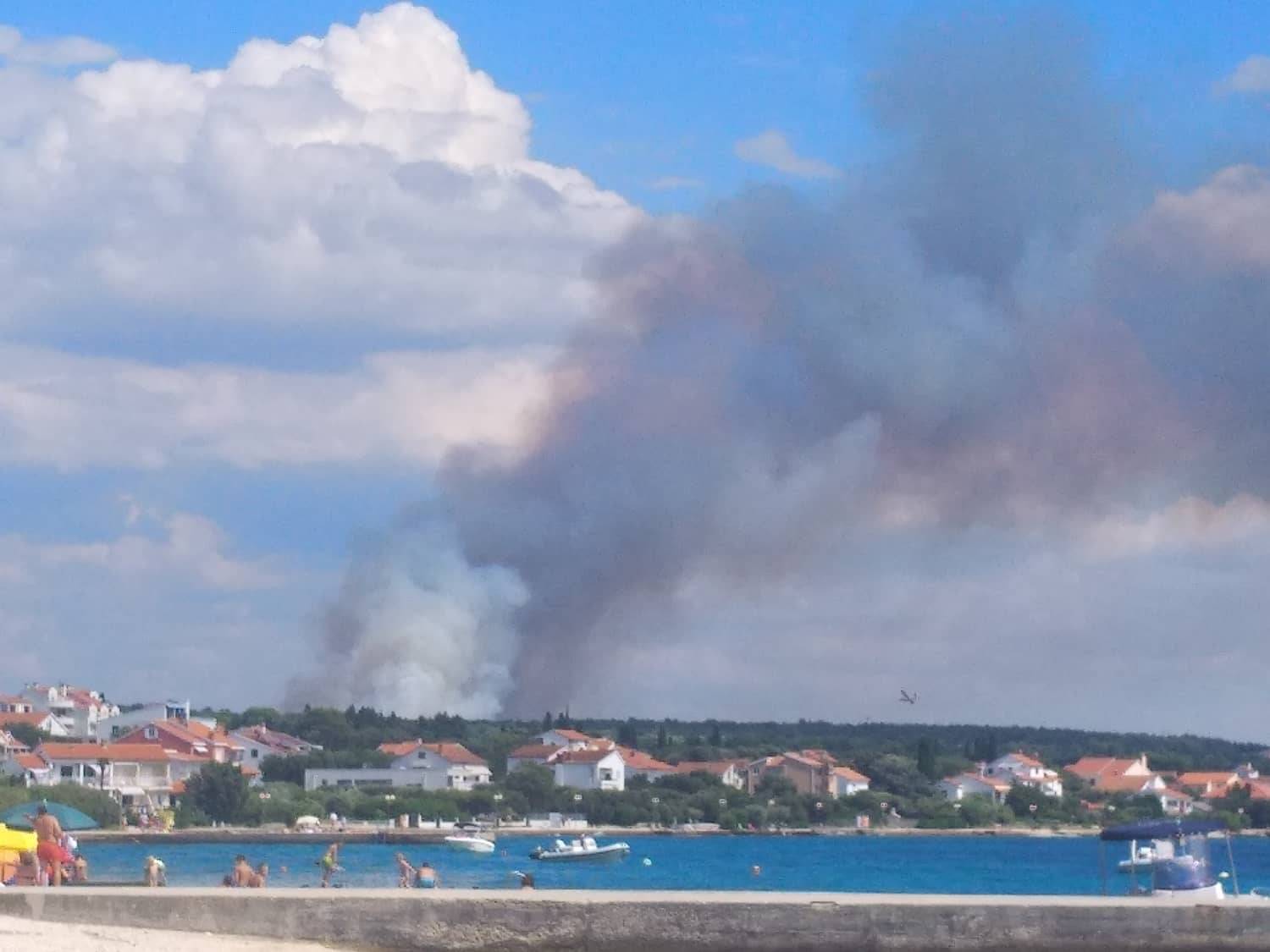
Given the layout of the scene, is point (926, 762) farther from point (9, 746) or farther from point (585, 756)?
point (9, 746)

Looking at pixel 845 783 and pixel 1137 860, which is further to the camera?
pixel 845 783

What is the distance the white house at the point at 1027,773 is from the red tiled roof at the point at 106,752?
57.3 metres

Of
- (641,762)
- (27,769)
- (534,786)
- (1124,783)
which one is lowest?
(534,786)

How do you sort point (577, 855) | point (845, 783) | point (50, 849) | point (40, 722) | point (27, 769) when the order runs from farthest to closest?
1. point (40, 722)
2. point (845, 783)
3. point (27, 769)
4. point (577, 855)
5. point (50, 849)

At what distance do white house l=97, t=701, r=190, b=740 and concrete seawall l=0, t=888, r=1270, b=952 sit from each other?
365 ft

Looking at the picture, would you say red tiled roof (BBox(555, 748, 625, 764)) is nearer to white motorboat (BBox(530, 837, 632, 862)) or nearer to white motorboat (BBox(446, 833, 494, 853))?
white motorboat (BBox(446, 833, 494, 853))

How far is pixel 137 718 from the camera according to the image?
13400 centimetres

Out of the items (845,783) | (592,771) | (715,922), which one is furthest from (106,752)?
(715,922)

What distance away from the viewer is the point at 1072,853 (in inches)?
3991

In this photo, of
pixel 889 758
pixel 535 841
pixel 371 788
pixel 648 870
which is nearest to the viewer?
pixel 648 870

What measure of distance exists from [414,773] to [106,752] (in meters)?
18.5

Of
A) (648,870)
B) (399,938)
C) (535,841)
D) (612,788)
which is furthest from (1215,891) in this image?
(612,788)

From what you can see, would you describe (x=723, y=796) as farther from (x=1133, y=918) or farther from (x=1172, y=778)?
(x=1133, y=918)

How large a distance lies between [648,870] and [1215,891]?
4060 cm
